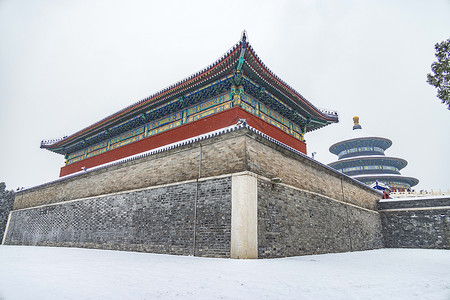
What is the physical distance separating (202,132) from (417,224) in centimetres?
1251

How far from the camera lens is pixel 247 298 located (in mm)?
3080

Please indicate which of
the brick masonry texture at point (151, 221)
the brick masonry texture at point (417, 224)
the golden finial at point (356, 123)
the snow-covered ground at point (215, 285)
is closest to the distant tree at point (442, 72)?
the snow-covered ground at point (215, 285)

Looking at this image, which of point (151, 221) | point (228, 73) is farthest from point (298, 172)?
point (151, 221)

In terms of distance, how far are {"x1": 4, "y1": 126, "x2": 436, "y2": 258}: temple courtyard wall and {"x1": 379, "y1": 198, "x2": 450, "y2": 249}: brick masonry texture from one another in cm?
211

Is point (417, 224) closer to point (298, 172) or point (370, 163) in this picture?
point (298, 172)

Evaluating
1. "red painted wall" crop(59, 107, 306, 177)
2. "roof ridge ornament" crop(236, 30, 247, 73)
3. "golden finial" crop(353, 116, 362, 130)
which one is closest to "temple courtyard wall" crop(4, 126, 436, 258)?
"red painted wall" crop(59, 107, 306, 177)

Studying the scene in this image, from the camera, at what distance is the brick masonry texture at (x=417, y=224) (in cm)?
1348

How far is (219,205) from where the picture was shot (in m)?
7.72

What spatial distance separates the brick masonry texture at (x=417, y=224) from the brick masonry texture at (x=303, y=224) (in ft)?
9.79

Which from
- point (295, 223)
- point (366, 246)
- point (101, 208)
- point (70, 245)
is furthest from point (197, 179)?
point (366, 246)

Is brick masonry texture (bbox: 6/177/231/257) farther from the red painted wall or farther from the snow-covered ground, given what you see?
the red painted wall

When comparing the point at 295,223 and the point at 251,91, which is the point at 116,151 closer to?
the point at 251,91

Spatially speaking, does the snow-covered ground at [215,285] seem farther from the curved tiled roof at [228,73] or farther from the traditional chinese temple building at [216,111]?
the curved tiled roof at [228,73]

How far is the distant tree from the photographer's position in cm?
620
